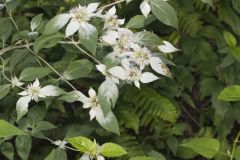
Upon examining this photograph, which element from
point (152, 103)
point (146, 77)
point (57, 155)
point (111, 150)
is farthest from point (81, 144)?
point (152, 103)

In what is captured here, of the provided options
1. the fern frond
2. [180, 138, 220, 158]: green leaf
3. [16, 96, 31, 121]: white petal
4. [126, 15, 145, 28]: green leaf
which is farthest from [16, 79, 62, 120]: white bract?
the fern frond

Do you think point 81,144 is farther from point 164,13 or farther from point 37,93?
point 164,13

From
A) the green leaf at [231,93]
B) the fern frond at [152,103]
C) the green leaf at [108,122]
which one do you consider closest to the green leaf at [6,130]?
the green leaf at [108,122]

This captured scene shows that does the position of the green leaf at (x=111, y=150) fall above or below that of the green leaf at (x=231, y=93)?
below

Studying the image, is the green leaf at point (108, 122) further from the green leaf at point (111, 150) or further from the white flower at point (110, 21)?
the white flower at point (110, 21)

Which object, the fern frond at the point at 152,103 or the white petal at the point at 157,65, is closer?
the white petal at the point at 157,65

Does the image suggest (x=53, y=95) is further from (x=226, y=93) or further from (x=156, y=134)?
(x=156, y=134)

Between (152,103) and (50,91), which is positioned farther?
(152,103)
